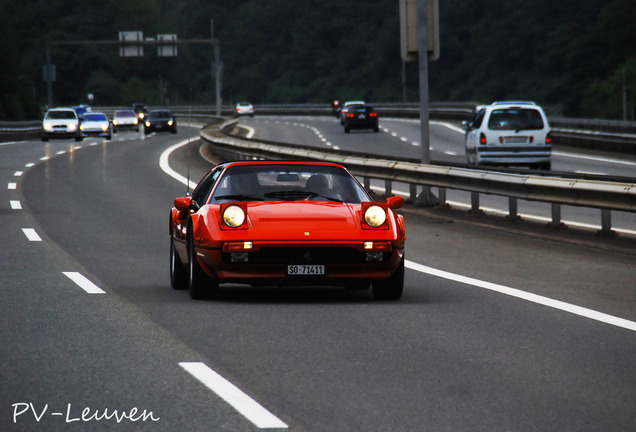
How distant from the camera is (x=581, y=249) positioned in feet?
47.3

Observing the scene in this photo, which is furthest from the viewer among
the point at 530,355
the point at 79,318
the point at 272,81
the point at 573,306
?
the point at 272,81

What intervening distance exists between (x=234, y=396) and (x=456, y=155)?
117 ft

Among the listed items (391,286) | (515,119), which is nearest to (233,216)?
(391,286)

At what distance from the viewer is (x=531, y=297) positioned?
1052 centimetres

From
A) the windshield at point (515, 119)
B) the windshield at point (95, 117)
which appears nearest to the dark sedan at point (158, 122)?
the windshield at point (95, 117)

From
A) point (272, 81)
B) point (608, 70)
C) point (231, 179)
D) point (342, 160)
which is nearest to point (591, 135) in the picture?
point (342, 160)

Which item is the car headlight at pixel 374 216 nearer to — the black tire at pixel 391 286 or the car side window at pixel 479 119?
the black tire at pixel 391 286

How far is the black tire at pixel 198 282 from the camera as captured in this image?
10102mm

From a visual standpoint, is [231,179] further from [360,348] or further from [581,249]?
[581,249]

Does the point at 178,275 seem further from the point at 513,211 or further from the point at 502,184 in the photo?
the point at 513,211

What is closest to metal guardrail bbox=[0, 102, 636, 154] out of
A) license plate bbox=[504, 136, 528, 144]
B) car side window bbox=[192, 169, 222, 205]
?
license plate bbox=[504, 136, 528, 144]

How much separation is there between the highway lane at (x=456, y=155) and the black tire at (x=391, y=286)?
6527mm

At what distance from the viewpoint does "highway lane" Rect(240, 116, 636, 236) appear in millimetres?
19500

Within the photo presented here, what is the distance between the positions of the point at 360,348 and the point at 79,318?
7.87ft
